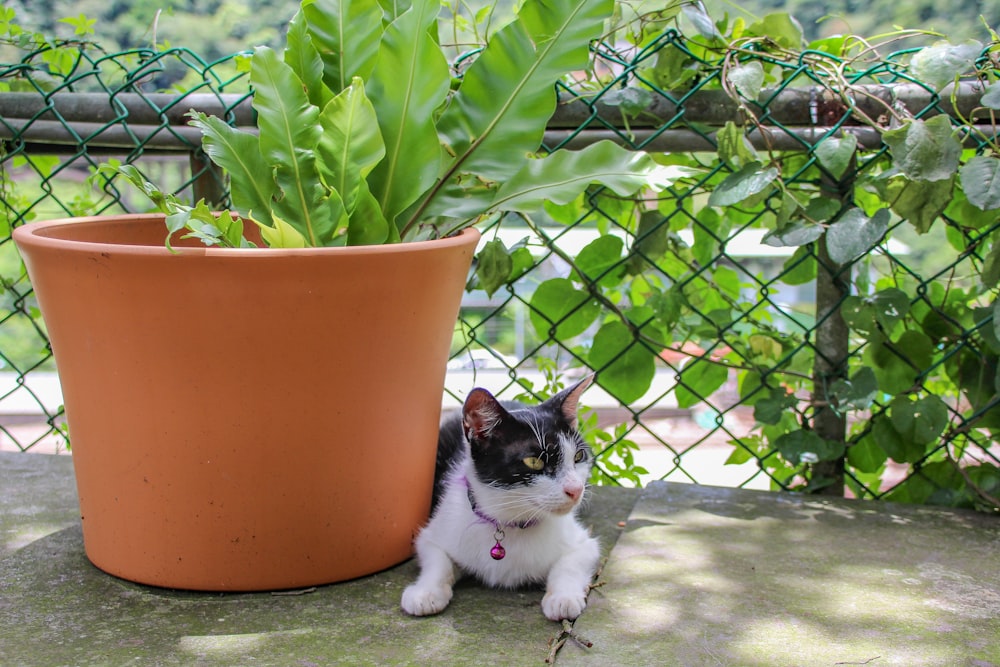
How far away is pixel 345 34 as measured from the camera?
138 centimetres

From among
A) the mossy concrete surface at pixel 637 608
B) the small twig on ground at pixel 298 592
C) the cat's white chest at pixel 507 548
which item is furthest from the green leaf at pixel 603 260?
the small twig on ground at pixel 298 592

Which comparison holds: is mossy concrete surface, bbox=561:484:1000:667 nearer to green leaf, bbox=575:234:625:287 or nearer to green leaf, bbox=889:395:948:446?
green leaf, bbox=889:395:948:446

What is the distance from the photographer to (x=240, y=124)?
183 centimetres

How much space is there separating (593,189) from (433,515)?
2.50ft

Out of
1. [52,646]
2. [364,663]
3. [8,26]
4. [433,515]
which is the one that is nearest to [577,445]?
[433,515]

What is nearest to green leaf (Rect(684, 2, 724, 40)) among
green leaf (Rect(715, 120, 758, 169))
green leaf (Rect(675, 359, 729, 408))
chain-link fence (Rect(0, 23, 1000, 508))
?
chain-link fence (Rect(0, 23, 1000, 508))

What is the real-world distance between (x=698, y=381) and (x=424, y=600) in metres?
0.84

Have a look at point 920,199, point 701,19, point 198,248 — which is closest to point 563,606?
point 198,248

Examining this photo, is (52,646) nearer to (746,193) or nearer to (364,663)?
(364,663)

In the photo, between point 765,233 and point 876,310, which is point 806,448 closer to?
point 876,310

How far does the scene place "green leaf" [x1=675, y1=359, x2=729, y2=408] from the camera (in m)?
1.87

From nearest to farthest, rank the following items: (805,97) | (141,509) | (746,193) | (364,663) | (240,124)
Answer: (364,663)
(141,509)
(746,193)
(805,97)
(240,124)

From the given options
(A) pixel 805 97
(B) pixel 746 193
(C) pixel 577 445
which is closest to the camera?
(C) pixel 577 445

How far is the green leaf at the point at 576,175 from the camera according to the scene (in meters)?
1.35
